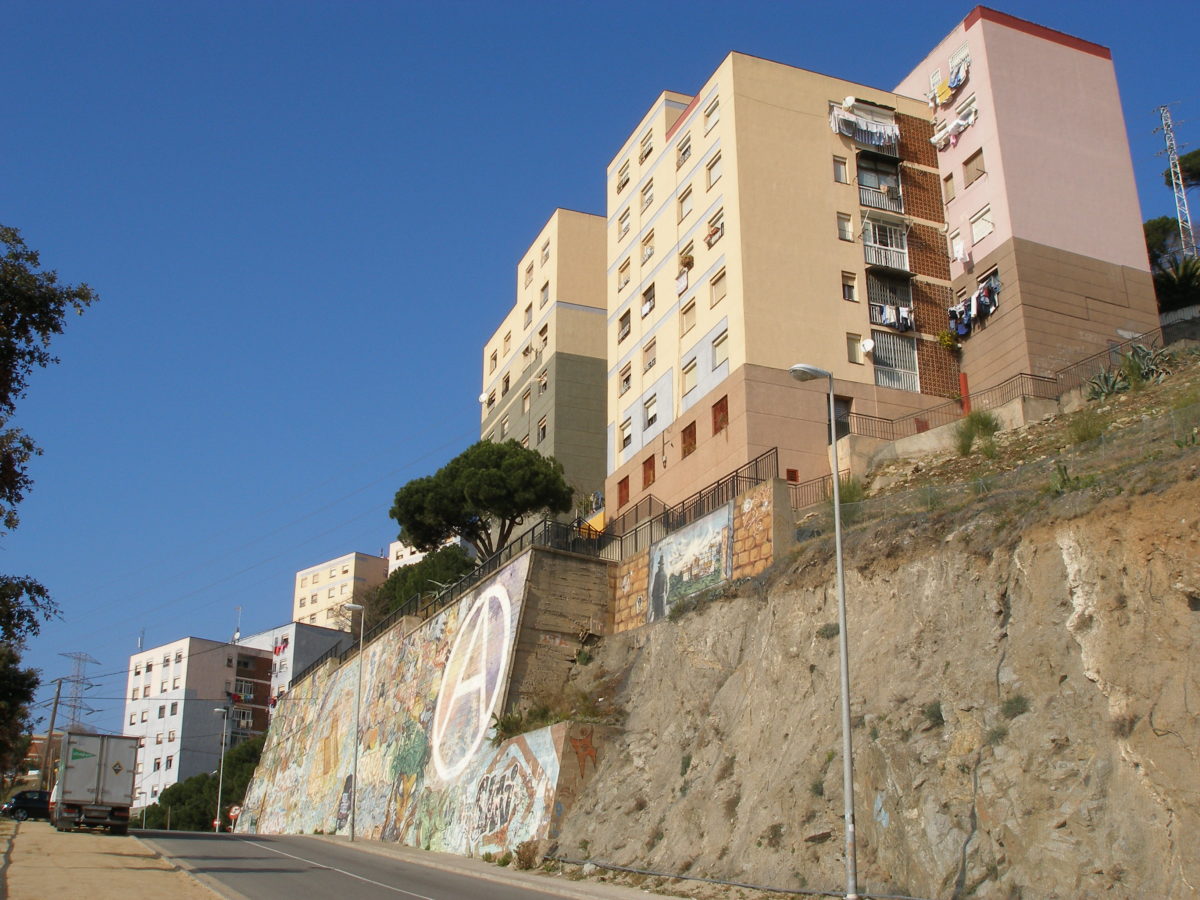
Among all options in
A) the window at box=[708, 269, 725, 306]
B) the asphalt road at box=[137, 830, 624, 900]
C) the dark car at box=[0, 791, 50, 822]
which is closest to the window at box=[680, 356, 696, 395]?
the window at box=[708, 269, 725, 306]

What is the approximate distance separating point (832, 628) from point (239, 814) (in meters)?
55.0

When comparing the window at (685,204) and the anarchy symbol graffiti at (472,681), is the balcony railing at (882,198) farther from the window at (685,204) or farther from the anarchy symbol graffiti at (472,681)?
the anarchy symbol graffiti at (472,681)

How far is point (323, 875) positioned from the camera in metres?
21.3

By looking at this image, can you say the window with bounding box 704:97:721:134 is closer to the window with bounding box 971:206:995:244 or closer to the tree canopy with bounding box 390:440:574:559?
the window with bounding box 971:206:995:244

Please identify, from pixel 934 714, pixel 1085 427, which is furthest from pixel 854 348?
pixel 934 714

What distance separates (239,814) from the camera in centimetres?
6700

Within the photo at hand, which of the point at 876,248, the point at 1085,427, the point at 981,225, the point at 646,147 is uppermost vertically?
the point at 646,147

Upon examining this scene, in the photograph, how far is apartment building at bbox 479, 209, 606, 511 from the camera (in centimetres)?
5028

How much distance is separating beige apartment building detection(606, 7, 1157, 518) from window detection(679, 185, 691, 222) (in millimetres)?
96

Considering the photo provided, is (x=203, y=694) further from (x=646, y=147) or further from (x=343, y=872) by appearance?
(x=343, y=872)

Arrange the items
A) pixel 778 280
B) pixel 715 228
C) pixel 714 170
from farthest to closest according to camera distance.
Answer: pixel 714 170 → pixel 715 228 → pixel 778 280

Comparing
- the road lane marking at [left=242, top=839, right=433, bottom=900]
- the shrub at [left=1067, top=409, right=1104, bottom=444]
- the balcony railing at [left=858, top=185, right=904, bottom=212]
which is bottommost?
the road lane marking at [left=242, top=839, right=433, bottom=900]

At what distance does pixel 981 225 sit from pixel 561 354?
20017mm

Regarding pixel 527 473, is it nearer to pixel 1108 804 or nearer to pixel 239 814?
pixel 1108 804
